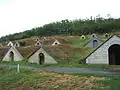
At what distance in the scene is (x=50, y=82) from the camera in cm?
2561

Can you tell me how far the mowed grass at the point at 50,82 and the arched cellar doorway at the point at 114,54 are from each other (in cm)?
1566

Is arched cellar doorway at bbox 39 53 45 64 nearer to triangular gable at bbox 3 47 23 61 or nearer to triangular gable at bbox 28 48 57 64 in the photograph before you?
triangular gable at bbox 28 48 57 64

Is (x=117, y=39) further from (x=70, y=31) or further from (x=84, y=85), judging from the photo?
(x=70, y=31)

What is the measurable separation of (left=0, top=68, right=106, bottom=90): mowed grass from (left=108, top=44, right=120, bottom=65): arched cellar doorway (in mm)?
15662

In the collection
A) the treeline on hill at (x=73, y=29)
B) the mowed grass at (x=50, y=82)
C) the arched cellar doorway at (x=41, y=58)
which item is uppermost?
the treeline on hill at (x=73, y=29)

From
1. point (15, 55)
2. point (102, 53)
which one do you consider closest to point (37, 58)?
point (15, 55)

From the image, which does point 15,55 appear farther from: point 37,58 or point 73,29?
point 73,29

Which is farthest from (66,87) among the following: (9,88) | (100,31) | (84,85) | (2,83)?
(100,31)

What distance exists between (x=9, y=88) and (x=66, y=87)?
610 cm

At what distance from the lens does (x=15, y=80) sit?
2920 centimetres

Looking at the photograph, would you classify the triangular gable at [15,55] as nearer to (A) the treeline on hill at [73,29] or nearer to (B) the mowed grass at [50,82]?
(B) the mowed grass at [50,82]

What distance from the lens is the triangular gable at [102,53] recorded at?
40.8m

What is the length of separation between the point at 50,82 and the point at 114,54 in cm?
2127

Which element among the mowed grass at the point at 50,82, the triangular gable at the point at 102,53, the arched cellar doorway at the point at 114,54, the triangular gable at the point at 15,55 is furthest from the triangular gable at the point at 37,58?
the mowed grass at the point at 50,82
